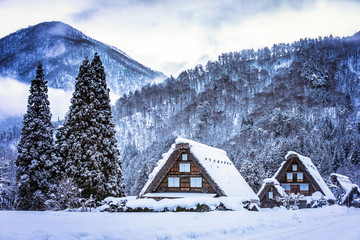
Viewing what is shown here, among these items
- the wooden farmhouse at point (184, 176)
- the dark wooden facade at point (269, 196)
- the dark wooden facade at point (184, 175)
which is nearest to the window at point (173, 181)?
the wooden farmhouse at point (184, 176)

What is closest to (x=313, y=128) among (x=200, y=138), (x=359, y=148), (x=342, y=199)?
(x=359, y=148)

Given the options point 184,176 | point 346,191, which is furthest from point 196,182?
point 346,191

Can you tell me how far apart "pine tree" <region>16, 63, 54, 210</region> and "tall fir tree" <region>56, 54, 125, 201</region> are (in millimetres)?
1743

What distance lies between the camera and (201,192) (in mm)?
37750

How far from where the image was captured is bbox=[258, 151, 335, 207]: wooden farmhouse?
57000 mm

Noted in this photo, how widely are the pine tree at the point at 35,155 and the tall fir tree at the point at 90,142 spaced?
1.74 metres

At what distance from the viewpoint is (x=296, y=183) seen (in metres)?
60.1

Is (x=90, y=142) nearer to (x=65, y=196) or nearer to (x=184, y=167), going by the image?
(x=65, y=196)

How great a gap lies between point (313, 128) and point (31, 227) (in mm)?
156651

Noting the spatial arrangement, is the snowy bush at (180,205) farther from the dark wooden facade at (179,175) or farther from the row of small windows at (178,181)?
the row of small windows at (178,181)

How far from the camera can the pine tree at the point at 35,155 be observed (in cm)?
3350

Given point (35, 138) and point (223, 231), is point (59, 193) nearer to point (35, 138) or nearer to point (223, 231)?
point (35, 138)

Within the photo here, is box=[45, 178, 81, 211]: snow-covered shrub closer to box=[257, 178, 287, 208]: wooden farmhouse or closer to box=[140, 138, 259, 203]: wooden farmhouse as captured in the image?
box=[140, 138, 259, 203]: wooden farmhouse

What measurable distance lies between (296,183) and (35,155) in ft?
147
